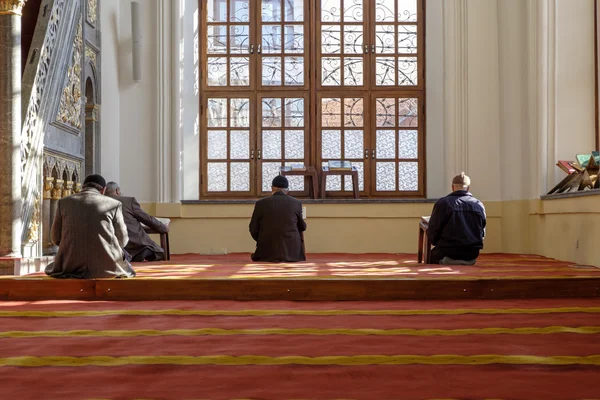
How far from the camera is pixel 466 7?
10688 millimetres

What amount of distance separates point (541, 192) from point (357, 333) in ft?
20.3

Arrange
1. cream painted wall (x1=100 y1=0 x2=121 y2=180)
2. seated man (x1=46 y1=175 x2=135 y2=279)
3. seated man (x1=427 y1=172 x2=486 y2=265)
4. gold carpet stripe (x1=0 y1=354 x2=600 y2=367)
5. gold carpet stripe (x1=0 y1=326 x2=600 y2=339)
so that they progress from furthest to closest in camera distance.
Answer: cream painted wall (x1=100 y1=0 x2=121 y2=180) < seated man (x1=427 y1=172 x2=486 y2=265) < seated man (x1=46 y1=175 x2=135 y2=279) < gold carpet stripe (x1=0 y1=326 x2=600 y2=339) < gold carpet stripe (x1=0 y1=354 x2=600 y2=367)

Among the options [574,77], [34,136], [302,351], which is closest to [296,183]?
[574,77]

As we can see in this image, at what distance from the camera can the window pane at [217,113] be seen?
439 inches

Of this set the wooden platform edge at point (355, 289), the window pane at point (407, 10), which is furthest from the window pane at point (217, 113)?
the wooden platform edge at point (355, 289)

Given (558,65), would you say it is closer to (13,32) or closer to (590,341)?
(13,32)

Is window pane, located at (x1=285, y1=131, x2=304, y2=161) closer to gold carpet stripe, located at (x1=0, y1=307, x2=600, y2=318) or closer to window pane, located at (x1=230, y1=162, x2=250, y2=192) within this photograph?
window pane, located at (x1=230, y1=162, x2=250, y2=192)

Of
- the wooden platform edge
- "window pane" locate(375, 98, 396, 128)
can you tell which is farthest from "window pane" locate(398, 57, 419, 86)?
the wooden platform edge

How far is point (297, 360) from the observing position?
10.4 feet

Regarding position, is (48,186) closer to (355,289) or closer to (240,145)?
(240,145)

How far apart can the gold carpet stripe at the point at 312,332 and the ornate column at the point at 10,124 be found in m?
3.03

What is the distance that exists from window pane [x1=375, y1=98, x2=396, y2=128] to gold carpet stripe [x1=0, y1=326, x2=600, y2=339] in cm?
740

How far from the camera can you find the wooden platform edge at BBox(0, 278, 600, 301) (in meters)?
5.18

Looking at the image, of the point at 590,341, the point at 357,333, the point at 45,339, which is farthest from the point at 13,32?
the point at 590,341
